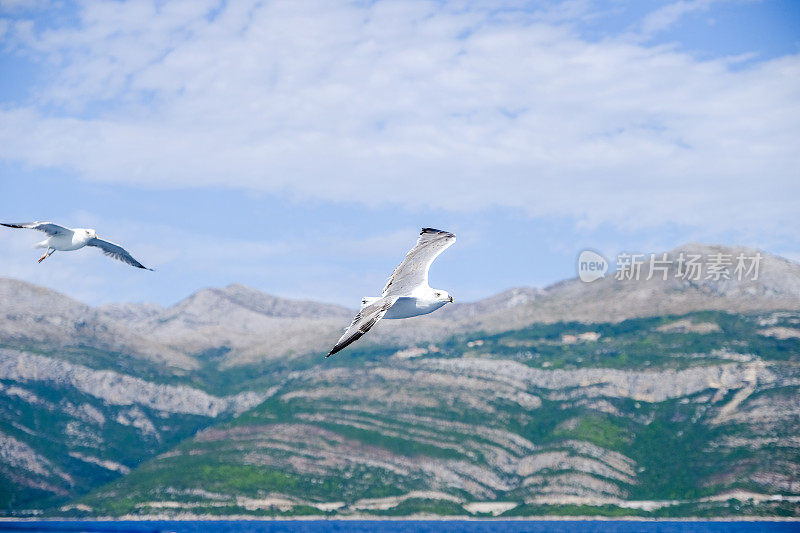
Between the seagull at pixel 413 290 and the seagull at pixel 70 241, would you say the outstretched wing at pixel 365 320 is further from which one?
the seagull at pixel 70 241

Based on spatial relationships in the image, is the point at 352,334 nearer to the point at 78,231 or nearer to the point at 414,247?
the point at 414,247

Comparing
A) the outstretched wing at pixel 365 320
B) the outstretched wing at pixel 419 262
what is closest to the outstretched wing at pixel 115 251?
the outstretched wing at pixel 419 262

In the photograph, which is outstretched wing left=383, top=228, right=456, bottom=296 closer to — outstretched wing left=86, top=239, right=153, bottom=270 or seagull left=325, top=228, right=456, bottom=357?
seagull left=325, top=228, right=456, bottom=357

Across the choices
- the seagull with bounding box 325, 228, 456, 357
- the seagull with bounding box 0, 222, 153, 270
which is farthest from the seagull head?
the seagull with bounding box 0, 222, 153, 270

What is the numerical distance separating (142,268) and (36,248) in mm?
7752

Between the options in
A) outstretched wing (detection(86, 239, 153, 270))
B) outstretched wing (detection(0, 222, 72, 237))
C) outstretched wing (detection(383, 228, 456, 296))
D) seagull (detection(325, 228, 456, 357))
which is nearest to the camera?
seagull (detection(325, 228, 456, 357))

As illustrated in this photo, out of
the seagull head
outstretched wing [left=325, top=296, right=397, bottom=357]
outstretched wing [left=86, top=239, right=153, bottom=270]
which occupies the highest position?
outstretched wing [left=86, top=239, right=153, bottom=270]

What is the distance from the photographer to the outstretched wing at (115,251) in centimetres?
7581

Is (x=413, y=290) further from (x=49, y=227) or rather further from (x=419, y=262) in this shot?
(x=49, y=227)

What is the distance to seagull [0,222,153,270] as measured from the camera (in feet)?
234

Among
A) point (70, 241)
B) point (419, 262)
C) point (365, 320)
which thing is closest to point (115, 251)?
point (70, 241)

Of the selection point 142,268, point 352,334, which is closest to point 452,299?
point 352,334

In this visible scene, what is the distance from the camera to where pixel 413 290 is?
51.6 meters

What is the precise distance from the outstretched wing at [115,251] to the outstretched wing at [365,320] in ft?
111
